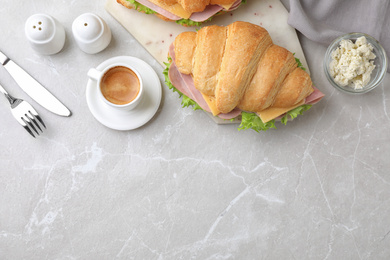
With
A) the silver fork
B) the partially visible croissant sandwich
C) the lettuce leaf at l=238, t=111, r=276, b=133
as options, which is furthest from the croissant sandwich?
the silver fork

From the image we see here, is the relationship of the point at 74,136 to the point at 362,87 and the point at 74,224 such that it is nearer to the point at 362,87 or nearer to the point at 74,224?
the point at 74,224

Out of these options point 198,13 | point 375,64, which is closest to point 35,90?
point 198,13

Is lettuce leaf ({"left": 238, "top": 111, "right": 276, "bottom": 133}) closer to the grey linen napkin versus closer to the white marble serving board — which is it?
the white marble serving board

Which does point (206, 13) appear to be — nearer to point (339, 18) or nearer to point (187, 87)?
point (187, 87)

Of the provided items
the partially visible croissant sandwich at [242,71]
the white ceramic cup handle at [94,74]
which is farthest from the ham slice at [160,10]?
the white ceramic cup handle at [94,74]

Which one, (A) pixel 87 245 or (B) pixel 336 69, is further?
(A) pixel 87 245

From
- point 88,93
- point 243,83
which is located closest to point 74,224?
point 88,93
